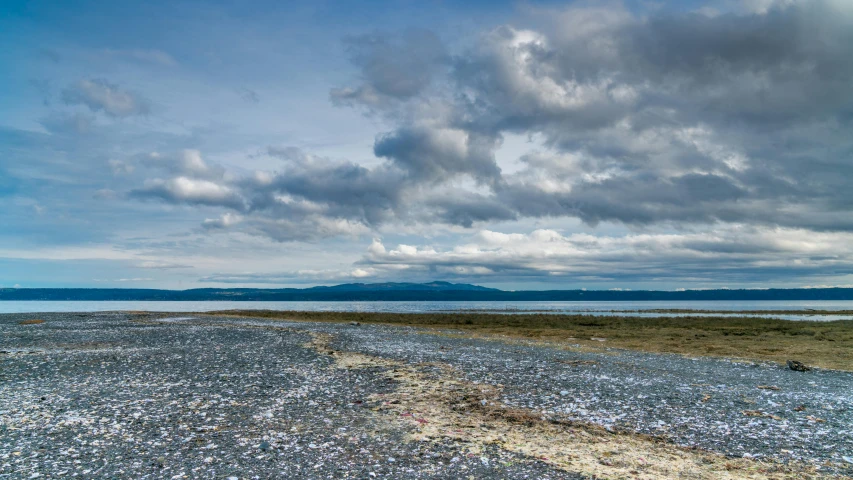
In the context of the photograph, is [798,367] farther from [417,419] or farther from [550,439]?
[417,419]

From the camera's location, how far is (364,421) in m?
14.4

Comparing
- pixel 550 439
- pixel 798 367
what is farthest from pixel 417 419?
pixel 798 367

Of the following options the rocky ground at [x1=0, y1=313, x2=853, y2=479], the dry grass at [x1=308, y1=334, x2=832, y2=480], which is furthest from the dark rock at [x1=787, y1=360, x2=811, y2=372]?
the dry grass at [x1=308, y1=334, x2=832, y2=480]

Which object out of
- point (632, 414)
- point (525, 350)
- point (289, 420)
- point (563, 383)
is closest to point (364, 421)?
point (289, 420)

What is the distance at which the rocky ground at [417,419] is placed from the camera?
10.6m

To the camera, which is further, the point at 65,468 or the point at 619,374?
the point at 619,374

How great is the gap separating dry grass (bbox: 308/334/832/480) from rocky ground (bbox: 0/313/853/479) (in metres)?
0.06

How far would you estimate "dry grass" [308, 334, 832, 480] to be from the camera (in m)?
10.4

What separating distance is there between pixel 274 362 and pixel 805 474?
22054 millimetres

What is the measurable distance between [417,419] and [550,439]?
390 centimetres

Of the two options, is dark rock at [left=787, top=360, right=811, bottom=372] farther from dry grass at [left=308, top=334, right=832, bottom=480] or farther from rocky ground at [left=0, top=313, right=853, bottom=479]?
dry grass at [left=308, top=334, right=832, bottom=480]

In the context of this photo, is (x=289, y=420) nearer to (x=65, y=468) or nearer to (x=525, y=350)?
(x=65, y=468)

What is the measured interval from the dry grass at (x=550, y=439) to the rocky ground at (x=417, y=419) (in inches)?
2.6

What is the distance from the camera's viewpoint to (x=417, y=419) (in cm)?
1459
